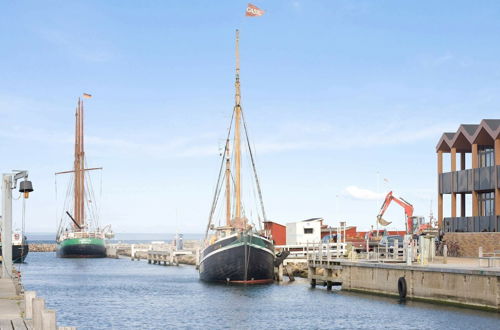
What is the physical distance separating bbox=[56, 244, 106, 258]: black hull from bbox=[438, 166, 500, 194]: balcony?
292 feet

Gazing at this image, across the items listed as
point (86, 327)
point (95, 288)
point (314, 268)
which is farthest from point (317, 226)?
point (86, 327)

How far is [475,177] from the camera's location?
62.0 metres

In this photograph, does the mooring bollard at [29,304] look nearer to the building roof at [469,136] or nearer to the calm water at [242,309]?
the calm water at [242,309]

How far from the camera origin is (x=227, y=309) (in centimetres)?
4497

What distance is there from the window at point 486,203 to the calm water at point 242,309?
1539cm

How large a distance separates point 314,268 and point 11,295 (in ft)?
126

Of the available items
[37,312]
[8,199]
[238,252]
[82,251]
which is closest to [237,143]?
[238,252]

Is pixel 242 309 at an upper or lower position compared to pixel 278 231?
lower

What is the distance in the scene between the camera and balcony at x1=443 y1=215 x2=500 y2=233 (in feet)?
190

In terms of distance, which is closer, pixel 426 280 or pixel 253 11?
pixel 426 280

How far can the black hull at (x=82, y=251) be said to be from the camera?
143000mm

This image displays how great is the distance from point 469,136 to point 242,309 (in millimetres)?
27353

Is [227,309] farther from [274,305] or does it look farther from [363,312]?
[363,312]

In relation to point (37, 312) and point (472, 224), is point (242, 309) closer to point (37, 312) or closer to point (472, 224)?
point (472, 224)
